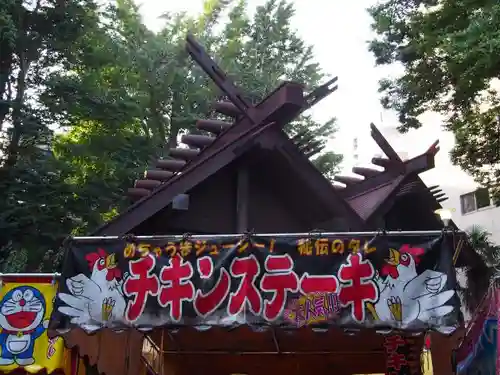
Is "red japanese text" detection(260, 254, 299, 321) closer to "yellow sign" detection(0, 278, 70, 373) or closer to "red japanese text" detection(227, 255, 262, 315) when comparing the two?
"red japanese text" detection(227, 255, 262, 315)

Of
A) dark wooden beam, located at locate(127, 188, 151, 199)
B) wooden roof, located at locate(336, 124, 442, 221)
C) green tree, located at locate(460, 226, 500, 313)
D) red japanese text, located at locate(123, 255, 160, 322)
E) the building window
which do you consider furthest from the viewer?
the building window

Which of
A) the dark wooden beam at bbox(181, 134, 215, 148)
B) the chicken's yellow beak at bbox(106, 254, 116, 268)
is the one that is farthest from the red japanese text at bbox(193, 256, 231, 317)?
the dark wooden beam at bbox(181, 134, 215, 148)

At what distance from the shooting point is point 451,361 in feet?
23.0

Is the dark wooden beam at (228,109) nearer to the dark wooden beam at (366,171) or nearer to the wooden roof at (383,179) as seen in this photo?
Result: the wooden roof at (383,179)

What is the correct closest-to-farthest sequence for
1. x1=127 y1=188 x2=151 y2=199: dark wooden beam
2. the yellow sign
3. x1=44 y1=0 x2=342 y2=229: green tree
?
the yellow sign
x1=127 y1=188 x2=151 y2=199: dark wooden beam
x1=44 y1=0 x2=342 y2=229: green tree

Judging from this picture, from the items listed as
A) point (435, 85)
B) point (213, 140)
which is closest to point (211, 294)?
point (213, 140)

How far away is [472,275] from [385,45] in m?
7.25

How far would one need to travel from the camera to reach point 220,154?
8.34 m

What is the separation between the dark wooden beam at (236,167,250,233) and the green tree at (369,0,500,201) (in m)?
5.02

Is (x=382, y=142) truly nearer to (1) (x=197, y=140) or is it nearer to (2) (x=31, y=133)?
(1) (x=197, y=140)

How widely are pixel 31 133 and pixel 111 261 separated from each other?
11.7m

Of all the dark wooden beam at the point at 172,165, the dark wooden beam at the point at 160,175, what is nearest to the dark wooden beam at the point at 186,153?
the dark wooden beam at the point at 172,165

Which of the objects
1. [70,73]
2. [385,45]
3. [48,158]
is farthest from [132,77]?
[385,45]

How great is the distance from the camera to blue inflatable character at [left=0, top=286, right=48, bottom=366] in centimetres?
733
